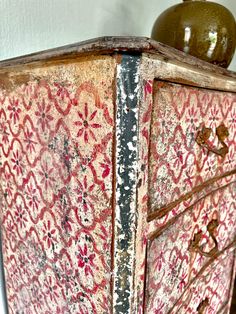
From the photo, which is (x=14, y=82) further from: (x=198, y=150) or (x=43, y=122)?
(x=198, y=150)

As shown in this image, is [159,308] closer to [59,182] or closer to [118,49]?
[59,182]

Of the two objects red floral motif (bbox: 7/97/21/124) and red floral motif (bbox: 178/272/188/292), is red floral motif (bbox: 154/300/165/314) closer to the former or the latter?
red floral motif (bbox: 178/272/188/292)

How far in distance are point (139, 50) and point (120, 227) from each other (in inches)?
8.7

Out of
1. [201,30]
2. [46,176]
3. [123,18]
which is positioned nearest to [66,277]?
[46,176]

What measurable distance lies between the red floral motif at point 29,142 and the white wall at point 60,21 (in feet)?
1.00

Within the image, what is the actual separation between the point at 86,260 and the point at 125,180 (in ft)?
0.54

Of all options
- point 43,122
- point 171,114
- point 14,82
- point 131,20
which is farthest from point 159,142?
point 131,20

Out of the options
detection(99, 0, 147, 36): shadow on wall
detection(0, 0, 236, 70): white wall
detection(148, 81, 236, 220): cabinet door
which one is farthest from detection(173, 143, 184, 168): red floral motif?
detection(99, 0, 147, 36): shadow on wall

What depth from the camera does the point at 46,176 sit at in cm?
51

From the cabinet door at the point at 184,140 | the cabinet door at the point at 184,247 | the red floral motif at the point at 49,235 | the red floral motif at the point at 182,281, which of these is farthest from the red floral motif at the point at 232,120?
the red floral motif at the point at 49,235

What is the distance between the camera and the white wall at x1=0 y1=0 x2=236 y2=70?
74 cm

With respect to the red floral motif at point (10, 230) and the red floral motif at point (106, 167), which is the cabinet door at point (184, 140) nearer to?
the red floral motif at point (106, 167)

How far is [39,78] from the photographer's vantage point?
1.58 ft

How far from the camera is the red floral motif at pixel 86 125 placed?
0.39 metres
